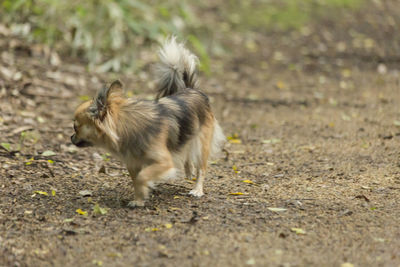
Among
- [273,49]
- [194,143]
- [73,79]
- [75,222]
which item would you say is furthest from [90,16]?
[75,222]

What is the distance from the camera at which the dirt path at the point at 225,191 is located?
431 centimetres

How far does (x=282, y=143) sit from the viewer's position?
7.75 meters

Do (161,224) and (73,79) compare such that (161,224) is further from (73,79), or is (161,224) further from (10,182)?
(73,79)

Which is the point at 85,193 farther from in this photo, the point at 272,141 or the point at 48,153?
the point at 272,141

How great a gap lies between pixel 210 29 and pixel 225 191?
868 centimetres

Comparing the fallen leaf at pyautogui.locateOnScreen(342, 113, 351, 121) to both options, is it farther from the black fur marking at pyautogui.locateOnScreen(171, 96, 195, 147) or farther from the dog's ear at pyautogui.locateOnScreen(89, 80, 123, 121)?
the dog's ear at pyautogui.locateOnScreen(89, 80, 123, 121)

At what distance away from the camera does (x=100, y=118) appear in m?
5.01

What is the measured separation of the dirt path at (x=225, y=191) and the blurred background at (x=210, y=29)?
94cm

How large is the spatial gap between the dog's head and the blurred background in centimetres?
462

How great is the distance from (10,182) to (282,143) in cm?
377

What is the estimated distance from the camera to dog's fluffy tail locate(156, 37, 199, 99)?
6.03 meters

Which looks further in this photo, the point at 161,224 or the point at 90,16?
the point at 90,16

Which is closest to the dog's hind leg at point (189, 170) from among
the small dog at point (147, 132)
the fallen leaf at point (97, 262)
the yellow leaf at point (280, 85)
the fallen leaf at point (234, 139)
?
the small dog at point (147, 132)

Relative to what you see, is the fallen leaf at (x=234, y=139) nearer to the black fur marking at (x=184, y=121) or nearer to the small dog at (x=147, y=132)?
the small dog at (x=147, y=132)
